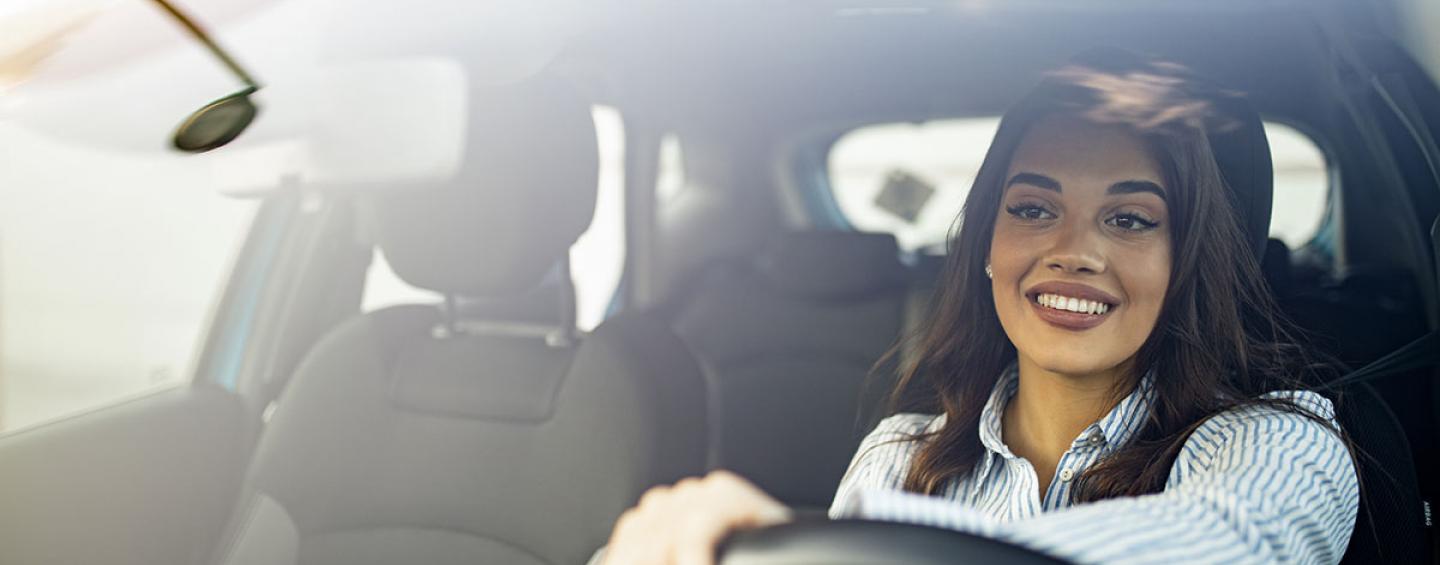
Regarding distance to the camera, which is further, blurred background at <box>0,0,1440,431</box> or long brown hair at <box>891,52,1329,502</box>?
blurred background at <box>0,0,1440,431</box>

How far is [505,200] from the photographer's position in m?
1.02

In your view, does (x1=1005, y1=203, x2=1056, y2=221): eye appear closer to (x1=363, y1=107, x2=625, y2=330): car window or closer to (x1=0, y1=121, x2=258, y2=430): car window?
(x1=363, y1=107, x2=625, y2=330): car window

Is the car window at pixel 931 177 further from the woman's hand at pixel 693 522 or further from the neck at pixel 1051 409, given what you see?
the woman's hand at pixel 693 522

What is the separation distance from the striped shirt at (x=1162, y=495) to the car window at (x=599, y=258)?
0.87ft

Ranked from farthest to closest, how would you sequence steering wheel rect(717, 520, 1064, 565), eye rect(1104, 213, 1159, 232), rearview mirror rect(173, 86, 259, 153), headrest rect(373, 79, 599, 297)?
headrest rect(373, 79, 599, 297) < rearview mirror rect(173, 86, 259, 153) < eye rect(1104, 213, 1159, 232) < steering wheel rect(717, 520, 1064, 565)

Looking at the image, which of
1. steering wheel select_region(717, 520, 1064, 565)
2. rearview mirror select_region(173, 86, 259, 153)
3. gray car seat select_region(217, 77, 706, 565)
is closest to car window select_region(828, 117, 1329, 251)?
gray car seat select_region(217, 77, 706, 565)

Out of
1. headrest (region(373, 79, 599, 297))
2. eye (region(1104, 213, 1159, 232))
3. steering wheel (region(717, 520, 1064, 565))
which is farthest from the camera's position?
headrest (region(373, 79, 599, 297))

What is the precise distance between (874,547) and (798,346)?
59 centimetres

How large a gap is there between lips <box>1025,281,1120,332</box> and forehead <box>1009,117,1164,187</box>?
7 cm

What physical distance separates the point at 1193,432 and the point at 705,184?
1.66 ft

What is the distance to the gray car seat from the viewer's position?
1.01 metres

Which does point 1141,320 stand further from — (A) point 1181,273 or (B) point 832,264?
(B) point 832,264

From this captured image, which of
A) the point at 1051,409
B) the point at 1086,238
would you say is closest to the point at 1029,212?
the point at 1086,238

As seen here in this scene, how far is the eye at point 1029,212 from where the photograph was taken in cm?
78
